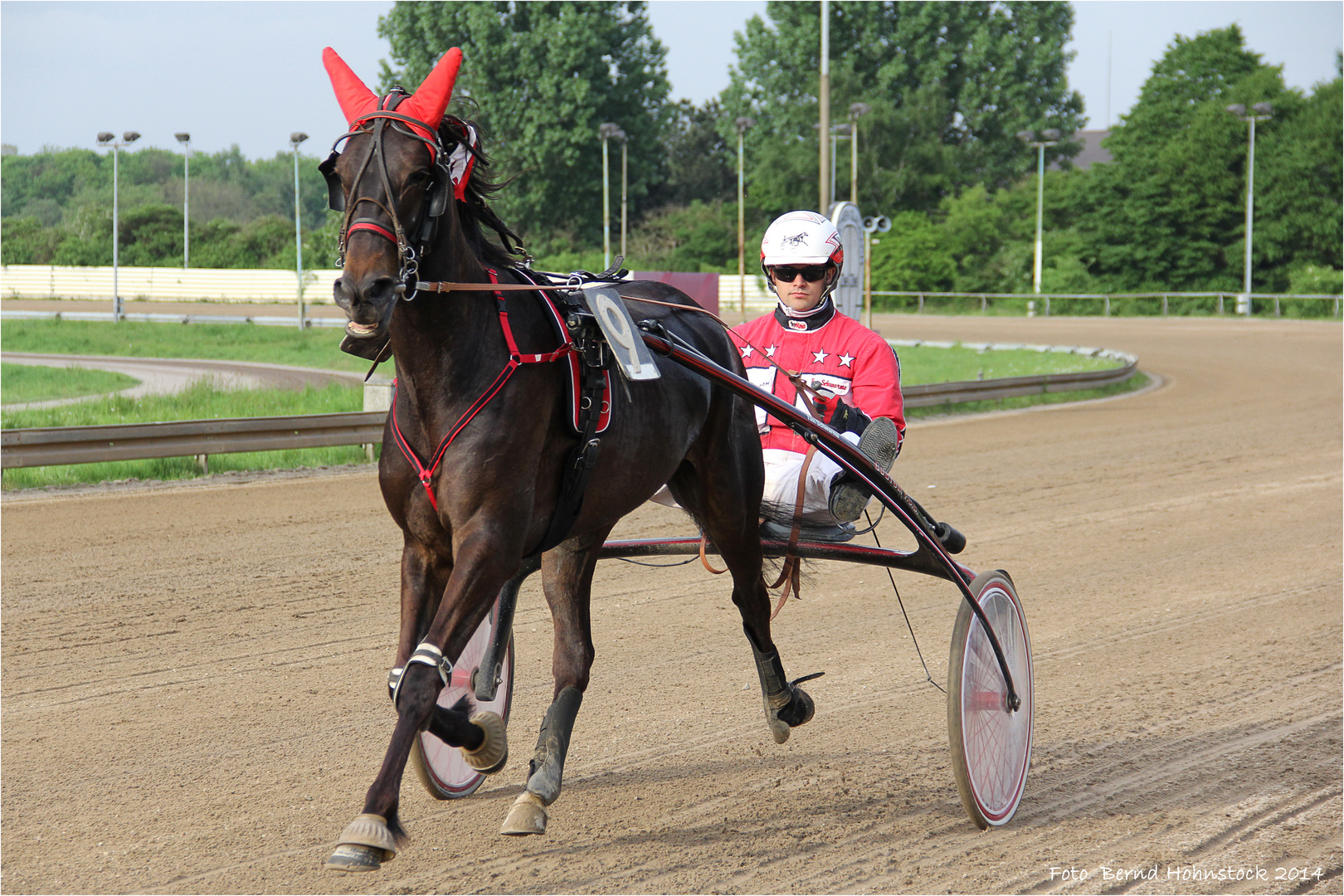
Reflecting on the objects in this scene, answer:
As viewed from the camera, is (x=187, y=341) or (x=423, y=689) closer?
(x=423, y=689)

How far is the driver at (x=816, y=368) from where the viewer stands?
4078mm

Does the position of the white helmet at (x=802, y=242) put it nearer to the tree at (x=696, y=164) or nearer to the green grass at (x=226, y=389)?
the green grass at (x=226, y=389)

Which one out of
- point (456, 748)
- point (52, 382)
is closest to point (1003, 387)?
point (456, 748)

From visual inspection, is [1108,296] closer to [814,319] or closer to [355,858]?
[814,319]

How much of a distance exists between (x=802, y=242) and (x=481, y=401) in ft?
5.61

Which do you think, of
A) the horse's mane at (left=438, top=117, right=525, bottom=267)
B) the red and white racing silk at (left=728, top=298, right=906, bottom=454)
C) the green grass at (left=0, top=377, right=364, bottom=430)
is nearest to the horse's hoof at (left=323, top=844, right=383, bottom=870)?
the horse's mane at (left=438, top=117, right=525, bottom=267)

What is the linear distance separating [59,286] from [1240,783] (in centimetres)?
5471

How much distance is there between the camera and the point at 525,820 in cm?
313

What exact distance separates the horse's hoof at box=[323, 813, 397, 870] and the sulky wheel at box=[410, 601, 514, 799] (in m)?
0.68

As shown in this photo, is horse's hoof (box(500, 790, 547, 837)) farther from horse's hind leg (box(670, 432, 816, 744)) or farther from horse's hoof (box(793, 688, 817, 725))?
horse's hoof (box(793, 688, 817, 725))

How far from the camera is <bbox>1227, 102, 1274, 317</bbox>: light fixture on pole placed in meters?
38.2

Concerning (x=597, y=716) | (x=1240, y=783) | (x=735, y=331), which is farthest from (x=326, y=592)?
(x=1240, y=783)

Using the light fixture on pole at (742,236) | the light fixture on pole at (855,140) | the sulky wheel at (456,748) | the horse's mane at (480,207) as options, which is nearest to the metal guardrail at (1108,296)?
the light fixture on pole at (855,140)

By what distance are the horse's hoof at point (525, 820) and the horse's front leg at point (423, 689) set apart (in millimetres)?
368
